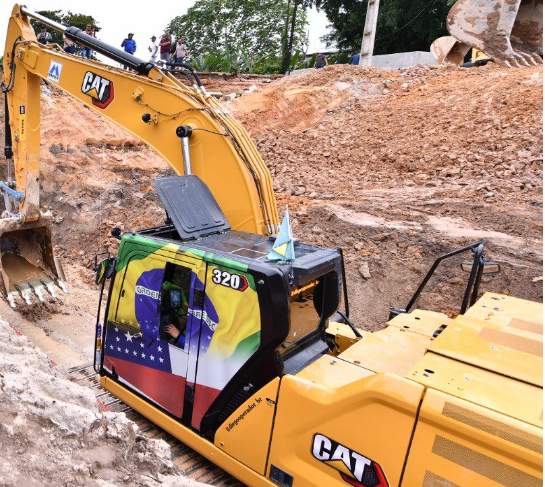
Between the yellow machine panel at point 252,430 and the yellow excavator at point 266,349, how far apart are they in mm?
10

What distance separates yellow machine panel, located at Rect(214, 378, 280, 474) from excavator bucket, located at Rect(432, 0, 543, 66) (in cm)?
1503

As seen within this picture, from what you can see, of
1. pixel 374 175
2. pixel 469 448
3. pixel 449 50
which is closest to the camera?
pixel 469 448

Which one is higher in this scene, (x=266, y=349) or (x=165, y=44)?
(x=165, y=44)

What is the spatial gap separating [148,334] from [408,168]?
27.4ft

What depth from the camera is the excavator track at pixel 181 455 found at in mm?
3543

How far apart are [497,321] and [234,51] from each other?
24.2m

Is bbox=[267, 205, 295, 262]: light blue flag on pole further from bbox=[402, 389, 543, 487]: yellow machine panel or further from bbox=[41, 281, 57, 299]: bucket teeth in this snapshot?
bbox=[41, 281, 57, 299]: bucket teeth

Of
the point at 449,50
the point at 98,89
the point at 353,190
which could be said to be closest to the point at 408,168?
the point at 353,190

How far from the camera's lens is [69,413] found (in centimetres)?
208

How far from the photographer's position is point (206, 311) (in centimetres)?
329

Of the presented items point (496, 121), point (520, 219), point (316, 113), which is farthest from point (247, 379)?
point (316, 113)

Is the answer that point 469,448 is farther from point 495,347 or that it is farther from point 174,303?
point 174,303

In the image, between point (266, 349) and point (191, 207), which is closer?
point (266, 349)

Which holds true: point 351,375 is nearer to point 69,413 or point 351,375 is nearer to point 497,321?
point 497,321
